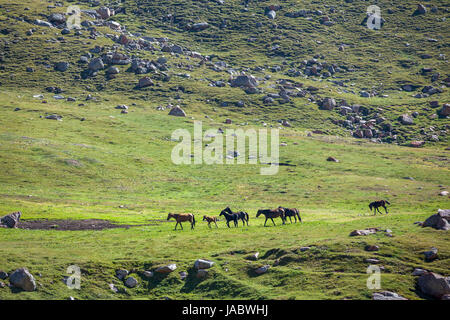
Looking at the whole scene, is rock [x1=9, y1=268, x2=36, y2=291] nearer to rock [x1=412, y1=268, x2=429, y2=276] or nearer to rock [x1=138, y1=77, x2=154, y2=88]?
rock [x1=412, y1=268, x2=429, y2=276]

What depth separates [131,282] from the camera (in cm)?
Result: 3125

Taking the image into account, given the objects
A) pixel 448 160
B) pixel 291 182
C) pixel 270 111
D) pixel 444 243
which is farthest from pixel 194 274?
pixel 270 111

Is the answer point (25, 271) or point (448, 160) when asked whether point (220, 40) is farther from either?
point (25, 271)

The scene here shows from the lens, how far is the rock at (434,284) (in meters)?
27.1

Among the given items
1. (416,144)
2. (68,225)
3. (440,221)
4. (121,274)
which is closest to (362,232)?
(440,221)

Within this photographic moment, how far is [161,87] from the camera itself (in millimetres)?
138000

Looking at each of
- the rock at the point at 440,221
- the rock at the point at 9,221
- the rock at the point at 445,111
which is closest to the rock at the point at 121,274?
the rock at the point at 9,221

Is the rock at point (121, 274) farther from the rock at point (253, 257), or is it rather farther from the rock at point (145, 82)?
the rock at point (145, 82)

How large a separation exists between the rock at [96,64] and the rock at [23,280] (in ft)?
391

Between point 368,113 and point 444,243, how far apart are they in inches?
4086

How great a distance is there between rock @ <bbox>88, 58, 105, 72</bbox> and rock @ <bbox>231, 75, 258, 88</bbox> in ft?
122

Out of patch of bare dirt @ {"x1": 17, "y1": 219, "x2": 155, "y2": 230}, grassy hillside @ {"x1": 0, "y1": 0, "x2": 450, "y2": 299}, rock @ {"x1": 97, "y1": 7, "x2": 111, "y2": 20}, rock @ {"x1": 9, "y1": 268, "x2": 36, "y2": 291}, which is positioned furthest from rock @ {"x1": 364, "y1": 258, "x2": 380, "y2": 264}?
rock @ {"x1": 97, "y1": 7, "x2": 111, "y2": 20}

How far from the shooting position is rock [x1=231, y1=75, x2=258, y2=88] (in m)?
142
